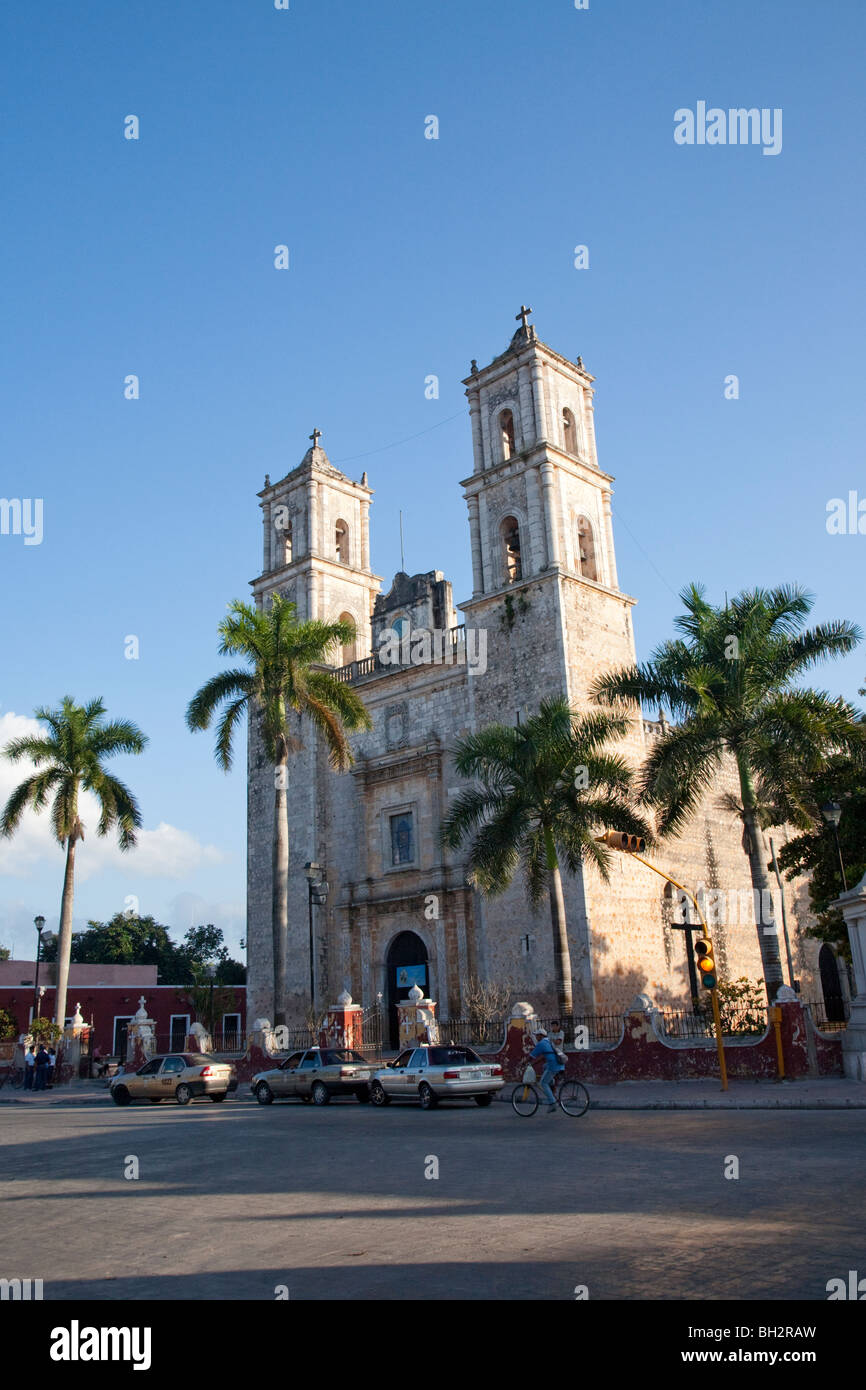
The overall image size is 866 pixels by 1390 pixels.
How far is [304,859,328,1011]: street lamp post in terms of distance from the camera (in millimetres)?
30141

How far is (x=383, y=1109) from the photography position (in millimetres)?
19141

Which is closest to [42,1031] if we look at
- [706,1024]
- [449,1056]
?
[449,1056]

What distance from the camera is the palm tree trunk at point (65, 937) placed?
105ft

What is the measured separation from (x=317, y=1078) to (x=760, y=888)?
9.21m

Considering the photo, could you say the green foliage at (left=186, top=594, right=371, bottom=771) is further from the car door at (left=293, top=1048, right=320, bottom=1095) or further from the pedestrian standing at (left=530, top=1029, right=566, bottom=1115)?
the pedestrian standing at (left=530, top=1029, right=566, bottom=1115)

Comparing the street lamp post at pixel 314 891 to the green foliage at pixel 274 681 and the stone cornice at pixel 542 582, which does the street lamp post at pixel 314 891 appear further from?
the stone cornice at pixel 542 582

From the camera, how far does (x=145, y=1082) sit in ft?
78.0

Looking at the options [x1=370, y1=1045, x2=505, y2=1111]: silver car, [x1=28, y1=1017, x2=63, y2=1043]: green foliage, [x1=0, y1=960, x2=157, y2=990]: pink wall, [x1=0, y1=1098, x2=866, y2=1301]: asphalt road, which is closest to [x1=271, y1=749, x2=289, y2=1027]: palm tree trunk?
[x1=370, y1=1045, x2=505, y2=1111]: silver car

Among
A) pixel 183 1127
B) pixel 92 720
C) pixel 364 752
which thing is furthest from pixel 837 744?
pixel 92 720

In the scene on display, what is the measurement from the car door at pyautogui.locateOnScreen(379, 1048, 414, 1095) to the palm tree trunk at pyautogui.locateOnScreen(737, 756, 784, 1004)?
6611 mm

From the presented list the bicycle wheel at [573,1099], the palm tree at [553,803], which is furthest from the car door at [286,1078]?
the bicycle wheel at [573,1099]
